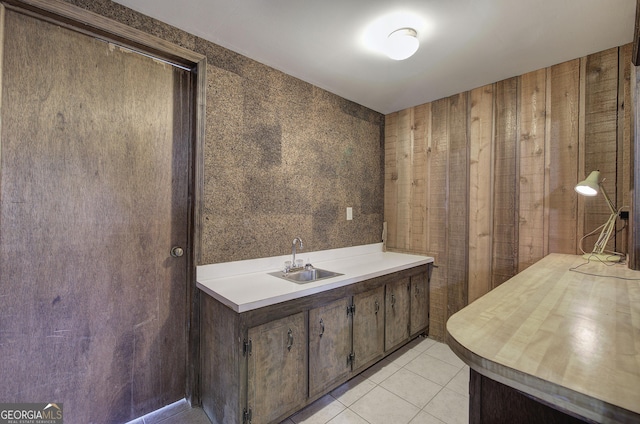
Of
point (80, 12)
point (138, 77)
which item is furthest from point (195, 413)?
point (80, 12)

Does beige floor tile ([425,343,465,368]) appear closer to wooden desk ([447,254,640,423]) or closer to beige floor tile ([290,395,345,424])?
beige floor tile ([290,395,345,424])

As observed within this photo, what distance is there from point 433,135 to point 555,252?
1.51 m

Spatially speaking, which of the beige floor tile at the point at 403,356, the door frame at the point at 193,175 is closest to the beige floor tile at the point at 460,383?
the beige floor tile at the point at 403,356

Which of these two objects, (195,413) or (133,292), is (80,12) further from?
(195,413)

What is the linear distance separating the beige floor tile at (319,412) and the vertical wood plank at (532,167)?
6.22 ft

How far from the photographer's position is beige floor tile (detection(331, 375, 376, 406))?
6.29 ft

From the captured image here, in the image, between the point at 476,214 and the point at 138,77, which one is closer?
the point at 138,77

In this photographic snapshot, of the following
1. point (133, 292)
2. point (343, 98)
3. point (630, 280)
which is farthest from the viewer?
point (343, 98)

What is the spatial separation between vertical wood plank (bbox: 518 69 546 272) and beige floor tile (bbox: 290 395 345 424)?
1.90 metres

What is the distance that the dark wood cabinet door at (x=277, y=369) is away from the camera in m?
1.49

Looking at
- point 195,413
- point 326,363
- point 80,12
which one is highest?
point 80,12


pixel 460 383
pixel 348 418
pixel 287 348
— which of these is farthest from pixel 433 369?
pixel 287 348

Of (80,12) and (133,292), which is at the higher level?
(80,12)

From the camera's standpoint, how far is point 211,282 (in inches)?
71.7
